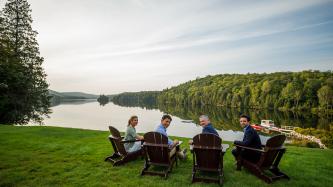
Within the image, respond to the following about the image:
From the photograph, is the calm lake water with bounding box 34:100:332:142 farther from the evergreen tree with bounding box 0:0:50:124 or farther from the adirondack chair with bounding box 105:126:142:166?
the evergreen tree with bounding box 0:0:50:124

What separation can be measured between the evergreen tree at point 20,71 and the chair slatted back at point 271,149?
2355cm

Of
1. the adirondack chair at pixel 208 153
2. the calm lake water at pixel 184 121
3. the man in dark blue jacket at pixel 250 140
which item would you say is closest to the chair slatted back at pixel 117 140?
the adirondack chair at pixel 208 153

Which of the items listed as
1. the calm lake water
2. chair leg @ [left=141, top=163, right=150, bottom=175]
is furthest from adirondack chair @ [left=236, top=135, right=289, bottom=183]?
the calm lake water

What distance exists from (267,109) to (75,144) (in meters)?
84.3

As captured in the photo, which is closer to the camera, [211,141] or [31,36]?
[211,141]

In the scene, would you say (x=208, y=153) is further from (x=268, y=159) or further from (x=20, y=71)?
(x=20, y=71)

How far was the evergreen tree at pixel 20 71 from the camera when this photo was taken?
22719 millimetres

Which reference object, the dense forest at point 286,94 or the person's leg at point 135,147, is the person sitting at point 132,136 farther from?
the dense forest at point 286,94

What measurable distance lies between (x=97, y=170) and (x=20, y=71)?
22251 mm

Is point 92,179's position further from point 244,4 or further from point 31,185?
point 244,4

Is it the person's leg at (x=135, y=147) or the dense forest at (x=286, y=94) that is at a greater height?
the dense forest at (x=286, y=94)

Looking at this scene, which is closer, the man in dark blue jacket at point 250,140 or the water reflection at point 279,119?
the man in dark blue jacket at point 250,140

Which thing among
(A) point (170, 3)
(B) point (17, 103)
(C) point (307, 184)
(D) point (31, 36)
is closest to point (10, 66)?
(B) point (17, 103)

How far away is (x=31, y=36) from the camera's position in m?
27.5
